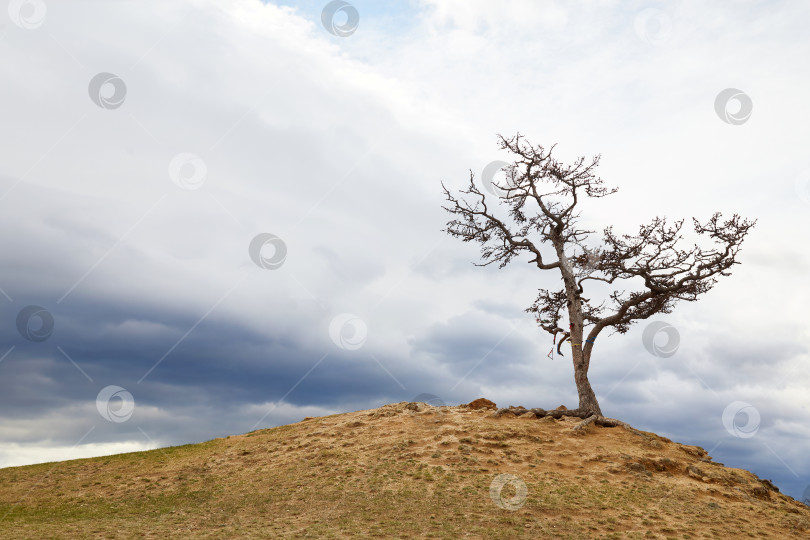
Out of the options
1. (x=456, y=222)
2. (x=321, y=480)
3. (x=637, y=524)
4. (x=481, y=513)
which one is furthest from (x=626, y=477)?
(x=456, y=222)

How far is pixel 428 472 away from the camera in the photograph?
2206 centimetres

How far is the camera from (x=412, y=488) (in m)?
20.8

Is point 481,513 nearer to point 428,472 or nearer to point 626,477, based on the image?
point 428,472

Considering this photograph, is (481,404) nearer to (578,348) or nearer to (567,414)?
(567,414)

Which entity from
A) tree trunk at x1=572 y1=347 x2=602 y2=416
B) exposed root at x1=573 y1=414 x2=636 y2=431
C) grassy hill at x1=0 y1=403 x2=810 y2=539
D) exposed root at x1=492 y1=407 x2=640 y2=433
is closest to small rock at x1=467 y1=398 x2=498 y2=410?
grassy hill at x1=0 y1=403 x2=810 y2=539

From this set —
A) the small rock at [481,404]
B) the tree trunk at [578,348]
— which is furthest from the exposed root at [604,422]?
the small rock at [481,404]

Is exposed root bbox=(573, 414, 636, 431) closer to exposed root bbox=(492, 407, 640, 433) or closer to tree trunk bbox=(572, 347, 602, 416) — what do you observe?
exposed root bbox=(492, 407, 640, 433)

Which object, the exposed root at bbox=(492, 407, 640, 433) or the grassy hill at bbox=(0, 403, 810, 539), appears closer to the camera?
the grassy hill at bbox=(0, 403, 810, 539)

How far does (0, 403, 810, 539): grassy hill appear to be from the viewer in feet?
60.1

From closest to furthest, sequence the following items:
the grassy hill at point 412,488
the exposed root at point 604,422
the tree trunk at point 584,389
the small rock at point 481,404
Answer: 1. the grassy hill at point 412,488
2. the exposed root at point 604,422
3. the tree trunk at point 584,389
4. the small rock at point 481,404

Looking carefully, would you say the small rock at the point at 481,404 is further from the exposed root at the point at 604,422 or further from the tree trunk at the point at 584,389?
the exposed root at the point at 604,422

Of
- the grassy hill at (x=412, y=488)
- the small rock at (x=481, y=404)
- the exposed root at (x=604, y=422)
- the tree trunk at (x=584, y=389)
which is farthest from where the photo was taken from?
the small rock at (x=481, y=404)

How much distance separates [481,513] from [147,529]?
11.1m

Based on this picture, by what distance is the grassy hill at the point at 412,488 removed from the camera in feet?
60.1
